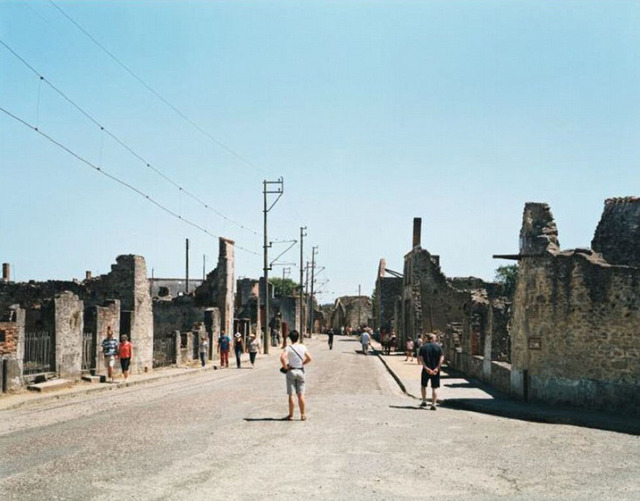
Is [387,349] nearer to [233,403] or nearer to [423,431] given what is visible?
[233,403]

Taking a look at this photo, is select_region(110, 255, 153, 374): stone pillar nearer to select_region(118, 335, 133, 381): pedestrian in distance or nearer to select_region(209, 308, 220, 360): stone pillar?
select_region(118, 335, 133, 381): pedestrian in distance

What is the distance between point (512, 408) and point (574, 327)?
231 centimetres

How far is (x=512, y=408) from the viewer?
15.9 metres

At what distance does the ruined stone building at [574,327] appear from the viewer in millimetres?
15711

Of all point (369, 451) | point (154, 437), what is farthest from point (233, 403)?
point (369, 451)

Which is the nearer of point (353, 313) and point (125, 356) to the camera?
point (125, 356)

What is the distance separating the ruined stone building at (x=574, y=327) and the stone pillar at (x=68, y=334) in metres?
12.7

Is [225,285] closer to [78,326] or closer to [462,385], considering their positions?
[78,326]

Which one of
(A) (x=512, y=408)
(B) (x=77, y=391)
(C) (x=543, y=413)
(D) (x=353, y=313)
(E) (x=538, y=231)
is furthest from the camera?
(D) (x=353, y=313)

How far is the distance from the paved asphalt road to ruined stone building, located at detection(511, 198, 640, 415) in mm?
2452

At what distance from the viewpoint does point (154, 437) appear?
11.4 meters

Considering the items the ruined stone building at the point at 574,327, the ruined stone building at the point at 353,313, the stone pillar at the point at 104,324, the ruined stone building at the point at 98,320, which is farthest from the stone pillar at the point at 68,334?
the ruined stone building at the point at 353,313

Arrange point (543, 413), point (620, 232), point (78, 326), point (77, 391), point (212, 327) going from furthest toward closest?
point (212, 327), point (78, 326), point (620, 232), point (77, 391), point (543, 413)

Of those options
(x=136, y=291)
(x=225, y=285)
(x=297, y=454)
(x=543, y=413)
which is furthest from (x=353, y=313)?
(x=297, y=454)
